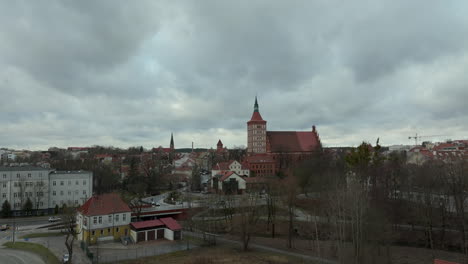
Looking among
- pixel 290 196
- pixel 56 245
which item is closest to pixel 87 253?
pixel 56 245

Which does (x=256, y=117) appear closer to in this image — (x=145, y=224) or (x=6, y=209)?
(x=145, y=224)

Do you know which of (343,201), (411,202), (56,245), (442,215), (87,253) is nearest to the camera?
(343,201)

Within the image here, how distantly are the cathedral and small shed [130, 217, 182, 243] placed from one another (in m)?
45.0

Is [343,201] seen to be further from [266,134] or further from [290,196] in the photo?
[266,134]

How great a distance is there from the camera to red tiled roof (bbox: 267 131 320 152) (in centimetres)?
8700

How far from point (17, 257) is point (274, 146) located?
69919 millimetres

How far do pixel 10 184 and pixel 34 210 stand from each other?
5333 mm

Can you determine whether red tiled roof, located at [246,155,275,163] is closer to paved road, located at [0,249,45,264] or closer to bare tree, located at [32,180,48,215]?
bare tree, located at [32,180,48,215]

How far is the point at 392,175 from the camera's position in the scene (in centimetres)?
4381

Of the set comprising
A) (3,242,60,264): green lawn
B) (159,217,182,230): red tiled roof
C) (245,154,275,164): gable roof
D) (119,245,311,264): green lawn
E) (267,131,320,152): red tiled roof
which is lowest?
(119,245,311,264): green lawn

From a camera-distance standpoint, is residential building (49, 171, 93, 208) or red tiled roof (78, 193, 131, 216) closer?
red tiled roof (78, 193, 131, 216)

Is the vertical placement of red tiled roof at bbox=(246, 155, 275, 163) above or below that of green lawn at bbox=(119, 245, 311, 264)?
above

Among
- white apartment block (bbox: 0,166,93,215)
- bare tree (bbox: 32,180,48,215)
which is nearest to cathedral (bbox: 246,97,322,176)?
white apartment block (bbox: 0,166,93,215)

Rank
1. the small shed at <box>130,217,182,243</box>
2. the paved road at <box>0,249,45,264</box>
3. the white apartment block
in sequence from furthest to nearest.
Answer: the white apartment block < the small shed at <box>130,217,182,243</box> < the paved road at <box>0,249,45,264</box>
